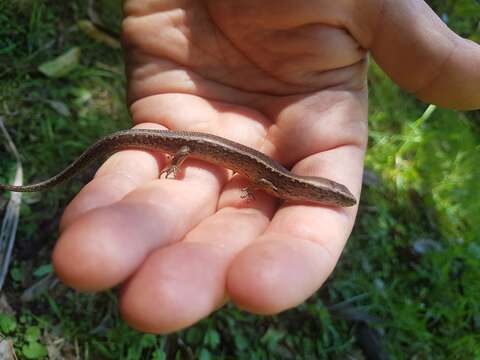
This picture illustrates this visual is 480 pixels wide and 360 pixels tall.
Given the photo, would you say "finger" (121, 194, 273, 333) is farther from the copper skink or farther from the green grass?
the green grass

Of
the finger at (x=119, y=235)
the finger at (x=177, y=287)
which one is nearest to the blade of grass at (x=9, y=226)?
the finger at (x=119, y=235)

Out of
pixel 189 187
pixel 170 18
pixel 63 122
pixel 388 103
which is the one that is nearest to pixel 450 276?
pixel 388 103

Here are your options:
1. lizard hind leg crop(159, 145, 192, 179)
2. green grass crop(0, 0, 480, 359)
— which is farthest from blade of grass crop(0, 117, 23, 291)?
lizard hind leg crop(159, 145, 192, 179)

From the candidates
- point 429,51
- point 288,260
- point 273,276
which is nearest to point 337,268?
point 429,51

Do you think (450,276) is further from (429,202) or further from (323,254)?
(323,254)

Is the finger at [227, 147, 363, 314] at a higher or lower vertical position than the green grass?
higher

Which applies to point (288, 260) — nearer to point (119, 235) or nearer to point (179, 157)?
point (119, 235)

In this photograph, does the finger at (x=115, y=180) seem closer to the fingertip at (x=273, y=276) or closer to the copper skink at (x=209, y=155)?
the copper skink at (x=209, y=155)

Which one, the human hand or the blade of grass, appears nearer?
the human hand
